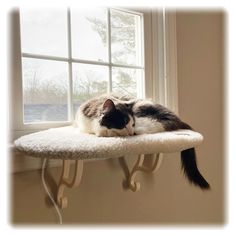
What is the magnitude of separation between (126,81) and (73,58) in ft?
0.81

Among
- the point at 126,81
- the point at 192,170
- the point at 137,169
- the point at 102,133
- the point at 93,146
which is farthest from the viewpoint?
the point at 126,81

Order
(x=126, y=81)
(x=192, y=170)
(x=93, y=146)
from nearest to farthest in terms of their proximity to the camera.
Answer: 1. (x=93, y=146)
2. (x=192, y=170)
3. (x=126, y=81)

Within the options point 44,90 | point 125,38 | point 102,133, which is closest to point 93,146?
point 102,133

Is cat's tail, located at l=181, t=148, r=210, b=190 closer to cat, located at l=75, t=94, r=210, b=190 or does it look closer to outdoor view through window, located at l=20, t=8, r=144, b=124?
cat, located at l=75, t=94, r=210, b=190

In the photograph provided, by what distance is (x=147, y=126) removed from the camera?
729 millimetres

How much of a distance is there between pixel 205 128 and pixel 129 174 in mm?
497

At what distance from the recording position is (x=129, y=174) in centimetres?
93

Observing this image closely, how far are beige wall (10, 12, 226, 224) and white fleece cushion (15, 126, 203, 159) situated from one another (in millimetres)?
135

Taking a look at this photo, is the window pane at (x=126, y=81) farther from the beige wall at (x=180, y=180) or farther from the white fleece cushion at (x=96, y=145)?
the white fleece cushion at (x=96, y=145)

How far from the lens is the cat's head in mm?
660

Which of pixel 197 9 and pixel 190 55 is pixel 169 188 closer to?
pixel 190 55

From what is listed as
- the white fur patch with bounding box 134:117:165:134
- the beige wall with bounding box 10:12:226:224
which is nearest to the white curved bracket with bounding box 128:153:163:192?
the beige wall with bounding box 10:12:226:224

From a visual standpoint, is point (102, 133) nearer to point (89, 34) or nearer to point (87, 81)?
point (87, 81)
